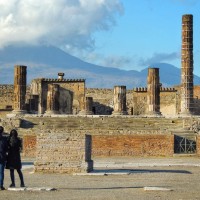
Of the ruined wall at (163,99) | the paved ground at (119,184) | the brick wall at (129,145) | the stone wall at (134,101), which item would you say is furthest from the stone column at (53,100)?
the paved ground at (119,184)

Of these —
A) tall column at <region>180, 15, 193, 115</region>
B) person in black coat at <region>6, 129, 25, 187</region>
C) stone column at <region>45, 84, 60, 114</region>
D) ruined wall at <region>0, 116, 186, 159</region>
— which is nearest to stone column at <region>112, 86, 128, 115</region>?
stone column at <region>45, 84, 60, 114</region>

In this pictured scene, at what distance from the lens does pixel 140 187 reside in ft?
45.6

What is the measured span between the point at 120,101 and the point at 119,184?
887 inches

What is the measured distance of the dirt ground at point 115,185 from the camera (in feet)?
39.7

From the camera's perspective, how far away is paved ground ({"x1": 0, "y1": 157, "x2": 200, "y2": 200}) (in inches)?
478

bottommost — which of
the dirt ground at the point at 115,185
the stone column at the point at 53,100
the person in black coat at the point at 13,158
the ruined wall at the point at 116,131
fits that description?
the dirt ground at the point at 115,185

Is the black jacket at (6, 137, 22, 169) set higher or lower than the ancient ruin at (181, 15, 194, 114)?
lower

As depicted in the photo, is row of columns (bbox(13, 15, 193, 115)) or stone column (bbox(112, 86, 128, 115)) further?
stone column (bbox(112, 86, 128, 115))

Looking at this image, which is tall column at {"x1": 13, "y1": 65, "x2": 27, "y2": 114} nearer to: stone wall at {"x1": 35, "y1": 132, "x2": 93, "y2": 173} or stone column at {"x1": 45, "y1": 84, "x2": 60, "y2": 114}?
stone column at {"x1": 45, "y1": 84, "x2": 60, "y2": 114}

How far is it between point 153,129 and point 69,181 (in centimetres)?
1560

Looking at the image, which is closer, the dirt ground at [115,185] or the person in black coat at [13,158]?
the dirt ground at [115,185]

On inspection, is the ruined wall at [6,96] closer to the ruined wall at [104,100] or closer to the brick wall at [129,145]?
the ruined wall at [104,100]

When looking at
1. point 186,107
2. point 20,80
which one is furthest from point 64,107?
point 186,107

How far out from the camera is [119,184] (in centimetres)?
1455
